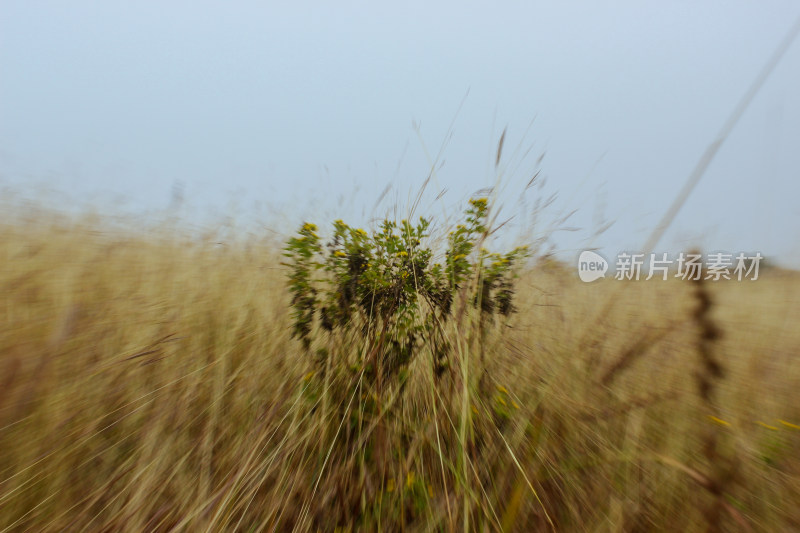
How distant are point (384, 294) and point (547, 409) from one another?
688 millimetres

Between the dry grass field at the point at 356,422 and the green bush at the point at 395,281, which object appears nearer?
the dry grass field at the point at 356,422

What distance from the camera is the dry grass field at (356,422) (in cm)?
92

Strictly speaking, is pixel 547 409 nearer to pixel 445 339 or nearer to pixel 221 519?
pixel 445 339

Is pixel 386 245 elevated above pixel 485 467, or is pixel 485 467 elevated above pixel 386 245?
pixel 386 245

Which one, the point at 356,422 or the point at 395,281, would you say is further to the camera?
the point at 395,281

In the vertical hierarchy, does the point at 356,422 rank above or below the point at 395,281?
below

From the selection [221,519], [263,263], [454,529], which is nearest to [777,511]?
[454,529]

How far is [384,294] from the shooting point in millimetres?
1379

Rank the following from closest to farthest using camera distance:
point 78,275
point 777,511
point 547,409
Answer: point 777,511, point 547,409, point 78,275

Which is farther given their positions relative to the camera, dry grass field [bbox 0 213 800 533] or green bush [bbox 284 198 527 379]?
green bush [bbox 284 198 527 379]

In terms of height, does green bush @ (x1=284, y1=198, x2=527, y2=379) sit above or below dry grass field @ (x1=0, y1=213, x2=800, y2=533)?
above

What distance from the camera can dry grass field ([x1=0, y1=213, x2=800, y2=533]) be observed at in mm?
922

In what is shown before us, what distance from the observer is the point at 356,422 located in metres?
1.19

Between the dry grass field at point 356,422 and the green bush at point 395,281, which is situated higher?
the green bush at point 395,281
